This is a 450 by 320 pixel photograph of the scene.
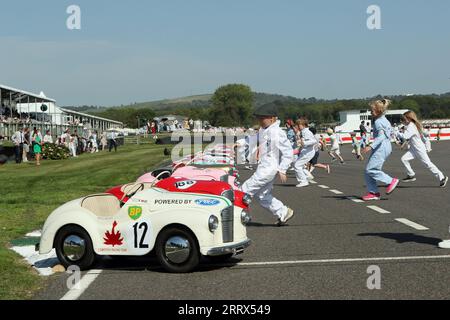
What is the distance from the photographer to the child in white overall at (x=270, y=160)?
11.1 meters

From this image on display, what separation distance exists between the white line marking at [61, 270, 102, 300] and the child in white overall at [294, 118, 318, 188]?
491 inches

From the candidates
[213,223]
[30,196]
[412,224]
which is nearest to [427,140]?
[30,196]

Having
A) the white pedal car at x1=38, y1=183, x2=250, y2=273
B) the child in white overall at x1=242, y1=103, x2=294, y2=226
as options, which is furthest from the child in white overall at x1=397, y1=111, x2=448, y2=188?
the white pedal car at x1=38, y1=183, x2=250, y2=273

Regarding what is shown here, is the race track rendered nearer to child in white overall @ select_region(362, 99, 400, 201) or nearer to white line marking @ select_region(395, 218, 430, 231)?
white line marking @ select_region(395, 218, 430, 231)

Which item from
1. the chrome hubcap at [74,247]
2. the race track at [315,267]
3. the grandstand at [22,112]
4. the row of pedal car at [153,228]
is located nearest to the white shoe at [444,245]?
the race track at [315,267]

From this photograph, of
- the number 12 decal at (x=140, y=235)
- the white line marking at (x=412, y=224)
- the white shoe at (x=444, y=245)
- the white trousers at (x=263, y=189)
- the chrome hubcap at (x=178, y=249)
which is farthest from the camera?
the white trousers at (x=263, y=189)

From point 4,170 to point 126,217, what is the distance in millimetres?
23386

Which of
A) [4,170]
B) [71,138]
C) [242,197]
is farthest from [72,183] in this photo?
[71,138]

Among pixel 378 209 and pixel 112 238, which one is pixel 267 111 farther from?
pixel 112 238

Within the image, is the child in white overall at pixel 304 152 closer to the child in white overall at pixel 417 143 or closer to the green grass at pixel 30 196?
the child in white overall at pixel 417 143

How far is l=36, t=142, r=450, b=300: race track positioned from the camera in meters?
6.59

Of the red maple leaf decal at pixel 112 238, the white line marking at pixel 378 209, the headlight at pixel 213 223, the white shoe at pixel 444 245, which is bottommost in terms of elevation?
the white line marking at pixel 378 209

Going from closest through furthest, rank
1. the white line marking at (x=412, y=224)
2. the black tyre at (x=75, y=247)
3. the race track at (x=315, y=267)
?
the race track at (x=315, y=267) → the black tyre at (x=75, y=247) → the white line marking at (x=412, y=224)

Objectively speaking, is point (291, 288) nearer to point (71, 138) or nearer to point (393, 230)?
point (393, 230)
